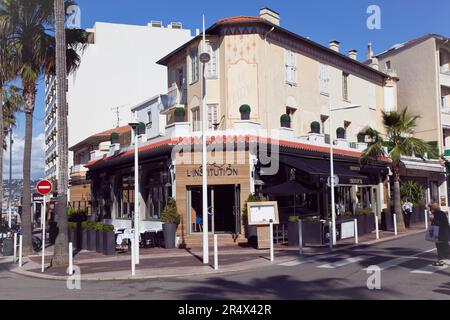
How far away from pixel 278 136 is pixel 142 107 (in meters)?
13.5

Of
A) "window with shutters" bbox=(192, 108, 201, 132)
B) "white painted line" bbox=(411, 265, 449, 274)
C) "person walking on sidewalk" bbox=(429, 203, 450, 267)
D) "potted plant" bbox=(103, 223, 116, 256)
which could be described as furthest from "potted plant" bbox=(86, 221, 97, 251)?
"person walking on sidewalk" bbox=(429, 203, 450, 267)

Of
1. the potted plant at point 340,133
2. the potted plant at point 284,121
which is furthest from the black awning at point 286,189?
the potted plant at point 340,133

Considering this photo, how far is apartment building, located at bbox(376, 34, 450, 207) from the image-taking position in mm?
35938

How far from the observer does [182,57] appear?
2675 centimetres

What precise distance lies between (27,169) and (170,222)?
20.6 feet

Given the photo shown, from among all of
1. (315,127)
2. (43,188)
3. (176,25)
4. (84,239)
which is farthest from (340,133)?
(176,25)

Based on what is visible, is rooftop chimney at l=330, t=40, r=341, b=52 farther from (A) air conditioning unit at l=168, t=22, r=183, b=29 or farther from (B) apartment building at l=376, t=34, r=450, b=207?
(A) air conditioning unit at l=168, t=22, r=183, b=29

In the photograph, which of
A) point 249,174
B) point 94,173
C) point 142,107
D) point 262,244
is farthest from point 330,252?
point 142,107

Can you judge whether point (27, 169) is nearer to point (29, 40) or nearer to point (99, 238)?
point (99, 238)

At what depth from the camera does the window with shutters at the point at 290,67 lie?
81.9 ft

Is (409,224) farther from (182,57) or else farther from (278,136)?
(182,57)

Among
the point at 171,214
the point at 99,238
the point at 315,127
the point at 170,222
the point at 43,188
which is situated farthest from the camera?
the point at 315,127

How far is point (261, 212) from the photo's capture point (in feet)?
56.6

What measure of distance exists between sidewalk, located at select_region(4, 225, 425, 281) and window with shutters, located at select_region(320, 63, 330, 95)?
10.4 m
